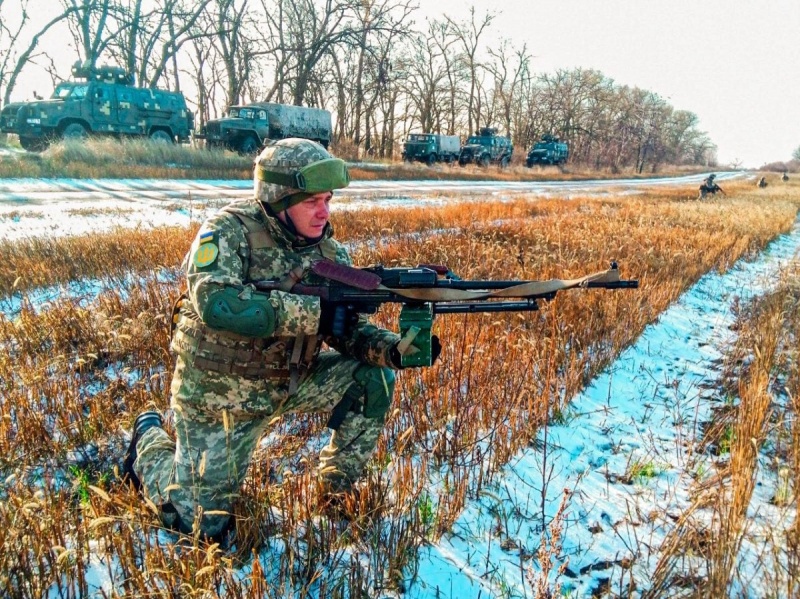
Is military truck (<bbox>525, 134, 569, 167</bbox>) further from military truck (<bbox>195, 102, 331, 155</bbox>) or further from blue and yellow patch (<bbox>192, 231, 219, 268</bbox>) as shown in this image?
blue and yellow patch (<bbox>192, 231, 219, 268</bbox>)

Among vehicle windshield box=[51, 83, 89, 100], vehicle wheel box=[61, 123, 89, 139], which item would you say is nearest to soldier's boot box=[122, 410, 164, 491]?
vehicle wheel box=[61, 123, 89, 139]

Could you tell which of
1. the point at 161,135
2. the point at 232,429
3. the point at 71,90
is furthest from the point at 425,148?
the point at 232,429

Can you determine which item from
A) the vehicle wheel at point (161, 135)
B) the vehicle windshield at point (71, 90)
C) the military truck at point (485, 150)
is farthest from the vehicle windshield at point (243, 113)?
the military truck at point (485, 150)

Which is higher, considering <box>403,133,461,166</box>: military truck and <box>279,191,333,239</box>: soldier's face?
<box>403,133,461,166</box>: military truck

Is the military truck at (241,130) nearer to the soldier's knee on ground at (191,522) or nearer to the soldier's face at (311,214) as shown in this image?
the soldier's face at (311,214)

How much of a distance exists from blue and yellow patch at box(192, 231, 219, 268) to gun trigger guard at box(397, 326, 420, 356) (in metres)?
0.86

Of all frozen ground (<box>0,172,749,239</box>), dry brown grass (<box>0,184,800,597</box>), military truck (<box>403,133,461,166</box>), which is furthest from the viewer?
military truck (<box>403,133,461,166</box>)

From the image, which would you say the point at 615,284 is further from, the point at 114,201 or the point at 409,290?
the point at 114,201

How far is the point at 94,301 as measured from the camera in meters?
4.91

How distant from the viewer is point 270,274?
251 cm

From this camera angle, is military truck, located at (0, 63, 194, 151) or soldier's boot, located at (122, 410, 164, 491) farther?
military truck, located at (0, 63, 194, 151)

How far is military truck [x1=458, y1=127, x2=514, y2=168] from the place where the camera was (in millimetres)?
35906

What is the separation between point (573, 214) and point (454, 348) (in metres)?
9.16

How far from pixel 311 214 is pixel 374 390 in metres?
0.87
